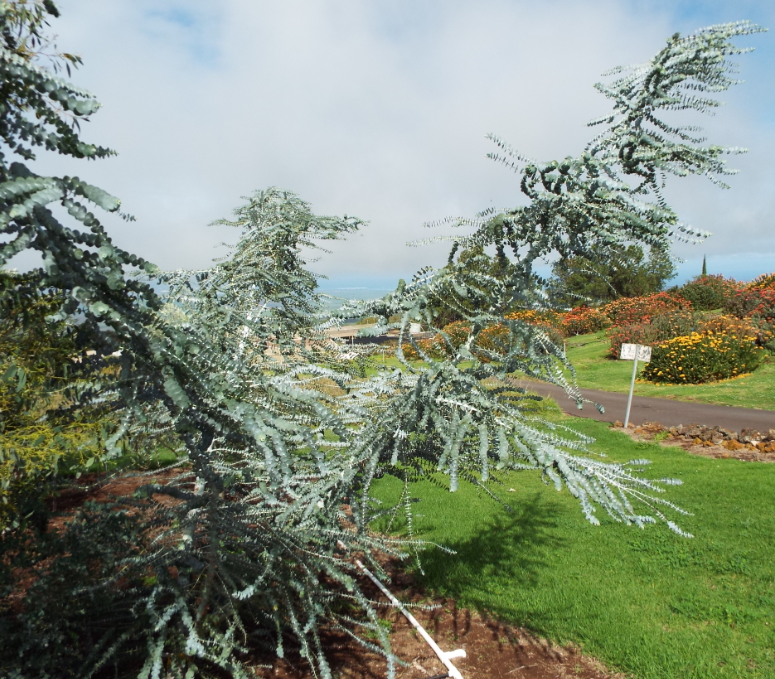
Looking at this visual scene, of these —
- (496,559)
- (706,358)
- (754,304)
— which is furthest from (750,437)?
(754,304)

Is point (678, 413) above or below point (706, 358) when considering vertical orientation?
below

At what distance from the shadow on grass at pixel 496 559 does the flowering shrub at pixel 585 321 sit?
672 inches

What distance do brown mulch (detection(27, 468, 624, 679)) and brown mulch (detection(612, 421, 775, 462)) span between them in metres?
5.95

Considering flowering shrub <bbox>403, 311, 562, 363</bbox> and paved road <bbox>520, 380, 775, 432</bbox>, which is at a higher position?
flowering shrub <bbox>403, 311, 562, 363</bbox>

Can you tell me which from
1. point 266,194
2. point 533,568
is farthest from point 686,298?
point 266,194

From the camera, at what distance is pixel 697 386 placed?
15133 mm

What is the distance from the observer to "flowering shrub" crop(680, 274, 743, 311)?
2448 centimetres

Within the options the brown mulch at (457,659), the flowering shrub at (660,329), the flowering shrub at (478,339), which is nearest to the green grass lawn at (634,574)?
the brown mulch at (457,659)

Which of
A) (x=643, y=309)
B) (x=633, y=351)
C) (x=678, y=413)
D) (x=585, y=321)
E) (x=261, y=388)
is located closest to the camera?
(x=261, y=388)

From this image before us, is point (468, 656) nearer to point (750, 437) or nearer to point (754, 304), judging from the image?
point (750, 437)

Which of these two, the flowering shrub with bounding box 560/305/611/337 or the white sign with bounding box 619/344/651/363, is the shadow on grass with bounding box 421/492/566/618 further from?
the flowering shrub with bounding box 560/305/611/337

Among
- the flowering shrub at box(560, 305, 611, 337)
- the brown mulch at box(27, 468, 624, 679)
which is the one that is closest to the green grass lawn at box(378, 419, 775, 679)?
the brown mulch at box(27, 468, 624, 679)

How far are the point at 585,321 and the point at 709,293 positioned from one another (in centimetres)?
597

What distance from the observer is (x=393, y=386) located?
98.3 inches
